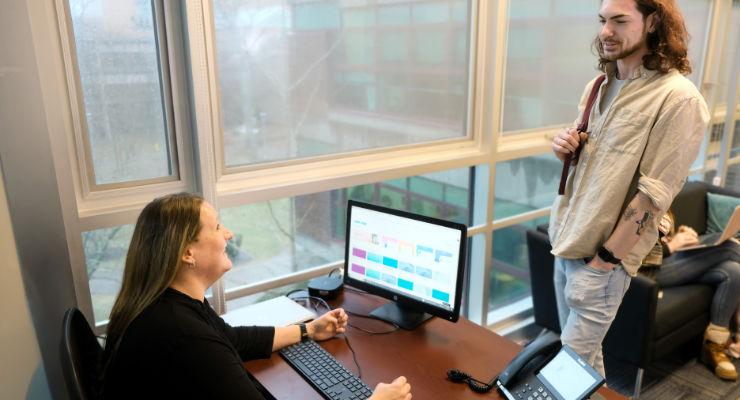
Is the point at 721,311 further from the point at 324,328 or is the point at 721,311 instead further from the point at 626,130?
the point at 324,328

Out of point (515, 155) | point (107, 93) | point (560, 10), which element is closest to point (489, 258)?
point (515, 155)

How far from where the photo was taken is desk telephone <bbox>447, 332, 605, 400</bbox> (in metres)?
1.20

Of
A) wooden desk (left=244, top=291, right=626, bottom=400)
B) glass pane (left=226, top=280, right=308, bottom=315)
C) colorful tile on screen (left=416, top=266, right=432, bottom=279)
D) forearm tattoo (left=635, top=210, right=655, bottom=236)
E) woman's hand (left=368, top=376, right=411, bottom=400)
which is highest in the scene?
forearm tattoo (left=635, top=210, right=655, bottom=236)

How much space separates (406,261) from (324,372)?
1.68 ft

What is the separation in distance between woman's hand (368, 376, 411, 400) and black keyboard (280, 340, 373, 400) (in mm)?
73

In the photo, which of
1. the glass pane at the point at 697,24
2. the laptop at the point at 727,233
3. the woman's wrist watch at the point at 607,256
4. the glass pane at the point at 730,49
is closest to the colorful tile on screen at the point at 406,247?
the woman's wrist watch at the point at 607,256

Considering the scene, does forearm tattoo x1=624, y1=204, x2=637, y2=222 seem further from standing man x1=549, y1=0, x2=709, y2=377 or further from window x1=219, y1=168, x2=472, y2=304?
window x1=219, y1=168, x2=472, y2=304

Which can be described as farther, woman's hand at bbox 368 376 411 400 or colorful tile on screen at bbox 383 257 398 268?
colorful tile on screen at bbox 383 257 398 268

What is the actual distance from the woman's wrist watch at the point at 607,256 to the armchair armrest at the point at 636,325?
80cm

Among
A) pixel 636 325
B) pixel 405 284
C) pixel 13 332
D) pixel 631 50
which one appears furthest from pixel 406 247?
pixel 636 325

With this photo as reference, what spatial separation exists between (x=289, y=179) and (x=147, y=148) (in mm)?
587

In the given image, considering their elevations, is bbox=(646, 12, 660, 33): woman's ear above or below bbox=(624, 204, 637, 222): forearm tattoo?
above

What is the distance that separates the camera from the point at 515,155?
9.52 ft

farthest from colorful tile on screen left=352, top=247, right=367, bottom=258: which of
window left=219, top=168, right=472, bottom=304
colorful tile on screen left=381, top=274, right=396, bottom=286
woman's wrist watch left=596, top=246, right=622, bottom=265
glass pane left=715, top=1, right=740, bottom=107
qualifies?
glass pane left=715, top=1, right=740, bottom=107
